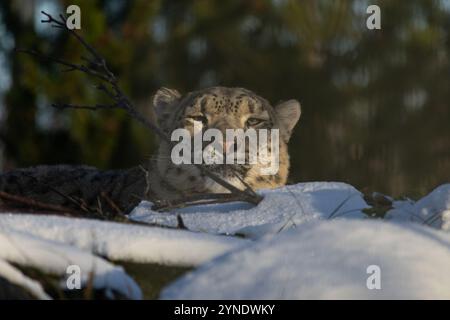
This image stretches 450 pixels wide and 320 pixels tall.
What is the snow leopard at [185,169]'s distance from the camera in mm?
6566

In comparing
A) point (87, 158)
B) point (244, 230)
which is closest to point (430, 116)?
point (87, 158)

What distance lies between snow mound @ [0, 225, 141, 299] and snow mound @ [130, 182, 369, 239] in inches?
34.1

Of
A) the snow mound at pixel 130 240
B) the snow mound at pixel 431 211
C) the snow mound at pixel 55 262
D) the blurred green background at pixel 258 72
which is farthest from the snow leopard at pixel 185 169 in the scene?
the blurred green background at pixel 258 72

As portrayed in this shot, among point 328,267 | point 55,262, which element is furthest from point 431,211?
point 55,262


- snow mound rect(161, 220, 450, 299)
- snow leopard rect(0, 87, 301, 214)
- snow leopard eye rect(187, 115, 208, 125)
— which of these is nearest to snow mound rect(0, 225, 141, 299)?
snow mound rect(161, 220, 450, 299)

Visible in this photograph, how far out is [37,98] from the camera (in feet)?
52.0

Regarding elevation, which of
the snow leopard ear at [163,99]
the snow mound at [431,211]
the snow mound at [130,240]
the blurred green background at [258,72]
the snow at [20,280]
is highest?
the blurred green background at [258,72]

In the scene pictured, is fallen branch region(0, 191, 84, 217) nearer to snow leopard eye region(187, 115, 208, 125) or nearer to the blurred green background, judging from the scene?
snow leopard eye region(187, 115, 208, 125)

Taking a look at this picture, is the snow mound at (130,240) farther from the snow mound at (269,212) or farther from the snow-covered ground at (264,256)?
the snow mound at (269,212)

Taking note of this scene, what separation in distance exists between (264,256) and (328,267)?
0.23 m

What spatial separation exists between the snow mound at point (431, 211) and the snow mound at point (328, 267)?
904mm

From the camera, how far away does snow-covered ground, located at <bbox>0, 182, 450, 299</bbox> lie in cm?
331

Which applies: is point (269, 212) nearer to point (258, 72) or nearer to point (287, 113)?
point (287, 113)

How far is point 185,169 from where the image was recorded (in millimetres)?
6656
